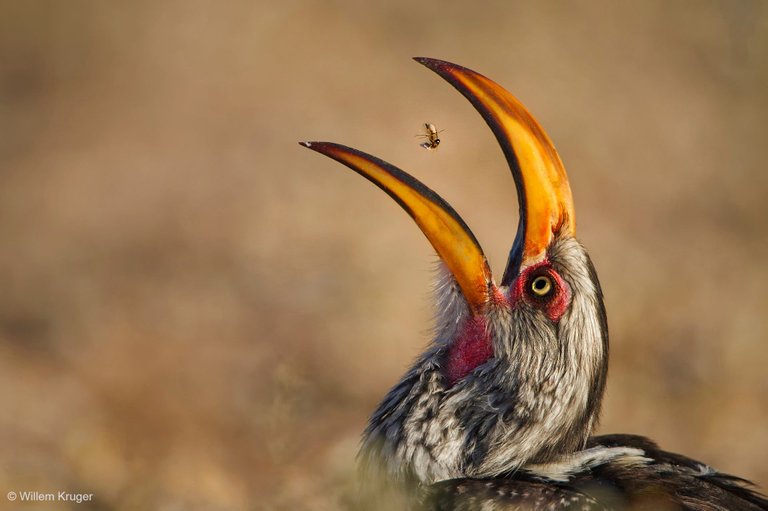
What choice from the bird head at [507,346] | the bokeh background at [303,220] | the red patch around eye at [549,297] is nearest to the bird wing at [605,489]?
the bird head at [507,346]

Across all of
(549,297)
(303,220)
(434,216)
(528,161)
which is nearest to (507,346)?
(549,297)

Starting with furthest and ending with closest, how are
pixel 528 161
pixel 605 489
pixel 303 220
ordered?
pixel 303 220 < pixel 528 161 < pixel 605 489

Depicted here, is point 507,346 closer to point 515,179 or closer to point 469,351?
point 469,351

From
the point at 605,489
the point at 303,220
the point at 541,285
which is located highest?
the point at 303,220

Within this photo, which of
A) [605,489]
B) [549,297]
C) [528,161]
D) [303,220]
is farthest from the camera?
[303,220]

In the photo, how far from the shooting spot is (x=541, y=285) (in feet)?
13.8

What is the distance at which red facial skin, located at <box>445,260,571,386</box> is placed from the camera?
416 centimetres

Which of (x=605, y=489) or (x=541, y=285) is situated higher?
(x=541, y=285)

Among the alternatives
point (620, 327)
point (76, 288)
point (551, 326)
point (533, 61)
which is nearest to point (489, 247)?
point (620, 327)

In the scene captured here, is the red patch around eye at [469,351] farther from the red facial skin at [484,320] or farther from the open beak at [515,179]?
the open beak at [515,179]

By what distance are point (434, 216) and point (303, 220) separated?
154 inches

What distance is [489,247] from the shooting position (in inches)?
302

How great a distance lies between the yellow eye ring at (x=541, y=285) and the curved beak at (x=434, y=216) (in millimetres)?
191

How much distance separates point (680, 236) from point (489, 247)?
1799 mm
